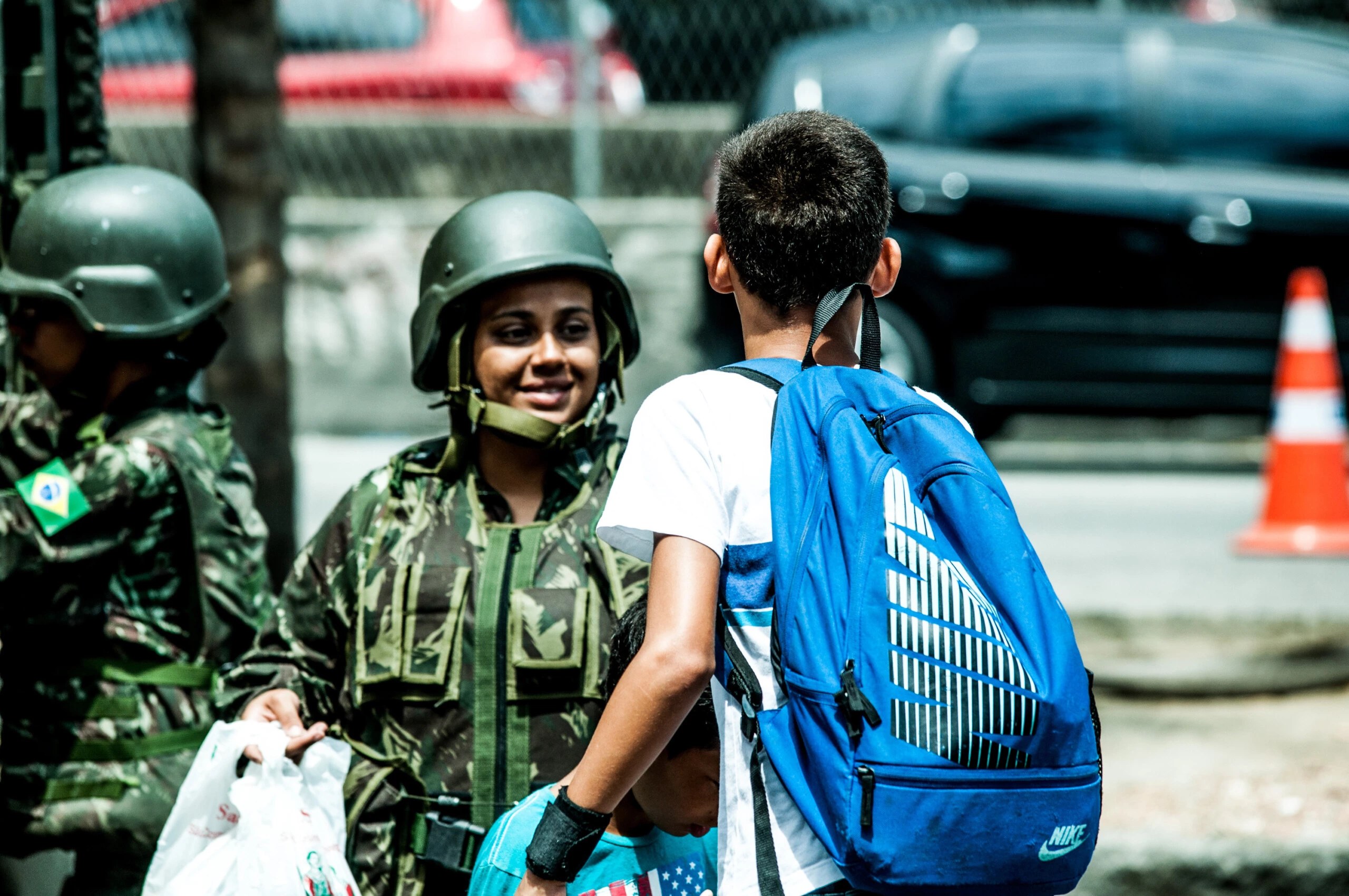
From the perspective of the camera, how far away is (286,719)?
245 cm

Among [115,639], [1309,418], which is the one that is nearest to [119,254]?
[115,639]

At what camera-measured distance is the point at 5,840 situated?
2768mm

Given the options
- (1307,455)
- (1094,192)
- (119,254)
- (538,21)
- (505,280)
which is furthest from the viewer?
(538,21)

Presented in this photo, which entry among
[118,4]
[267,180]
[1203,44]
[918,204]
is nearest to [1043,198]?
[918,204]

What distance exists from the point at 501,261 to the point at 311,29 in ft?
23.0

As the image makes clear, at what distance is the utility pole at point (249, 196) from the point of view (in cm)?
410

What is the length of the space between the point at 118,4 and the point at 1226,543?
6.54 m

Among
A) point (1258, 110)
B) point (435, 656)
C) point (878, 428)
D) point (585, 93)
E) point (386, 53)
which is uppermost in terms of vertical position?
point (386, 53)

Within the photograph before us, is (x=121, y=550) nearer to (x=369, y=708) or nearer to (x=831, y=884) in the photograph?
(x=369, y=708)

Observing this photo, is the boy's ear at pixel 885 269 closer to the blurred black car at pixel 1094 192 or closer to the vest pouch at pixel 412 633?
the vest pouch at pixel 412 633

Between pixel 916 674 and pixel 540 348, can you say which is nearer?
pixel 916 674

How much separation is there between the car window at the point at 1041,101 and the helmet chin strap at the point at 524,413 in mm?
5418

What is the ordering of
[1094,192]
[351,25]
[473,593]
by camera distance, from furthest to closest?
[351,25]
[1094,192]
[473,593]

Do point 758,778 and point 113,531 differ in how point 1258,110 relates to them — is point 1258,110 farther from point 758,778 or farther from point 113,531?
point 758,778
